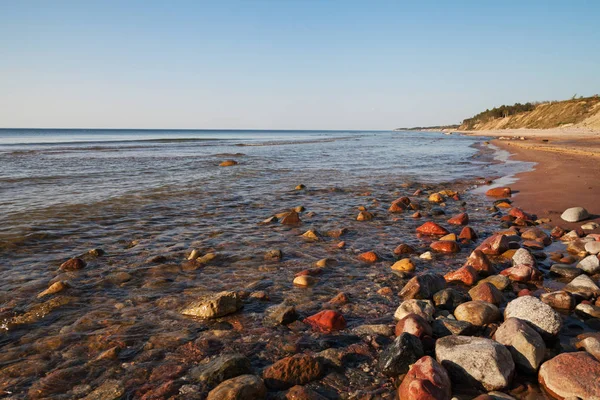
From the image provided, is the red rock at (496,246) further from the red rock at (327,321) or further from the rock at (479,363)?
the red rock at (327,321)

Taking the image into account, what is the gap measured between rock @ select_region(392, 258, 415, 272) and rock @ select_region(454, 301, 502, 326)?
1378 millimetres

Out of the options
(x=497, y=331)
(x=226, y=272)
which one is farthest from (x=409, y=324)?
(x=226, y=272)

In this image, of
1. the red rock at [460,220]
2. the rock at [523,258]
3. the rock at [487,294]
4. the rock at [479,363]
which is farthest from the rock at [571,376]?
Answer: the red rock at [460,220]

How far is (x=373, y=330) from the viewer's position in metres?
3.48

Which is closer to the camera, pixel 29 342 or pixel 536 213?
pixel 29 342

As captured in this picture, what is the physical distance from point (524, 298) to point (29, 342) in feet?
16.1

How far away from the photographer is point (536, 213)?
26.8 ft

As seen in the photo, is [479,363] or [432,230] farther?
[432,230]

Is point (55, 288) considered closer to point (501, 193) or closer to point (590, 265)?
point (590, 265)

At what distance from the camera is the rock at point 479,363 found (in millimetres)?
2668

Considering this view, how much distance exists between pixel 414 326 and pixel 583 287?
2.43 metres

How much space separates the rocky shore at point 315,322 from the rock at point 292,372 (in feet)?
0.04

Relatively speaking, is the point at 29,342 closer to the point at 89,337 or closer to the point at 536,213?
the point at 89,337

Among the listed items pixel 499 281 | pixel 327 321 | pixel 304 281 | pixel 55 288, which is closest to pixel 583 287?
pixel 499 281
